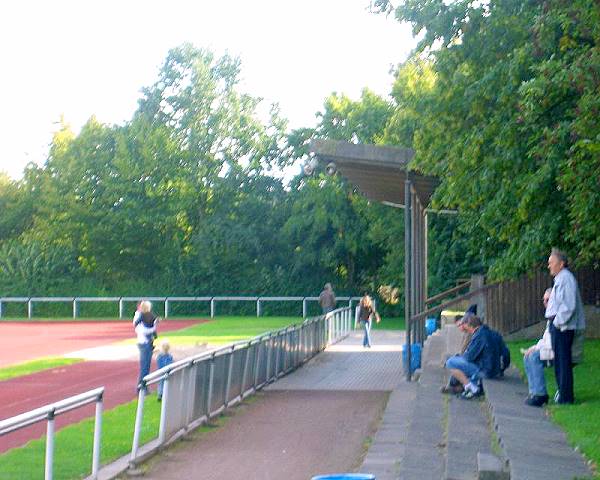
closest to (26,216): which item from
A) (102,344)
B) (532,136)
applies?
(102,344)

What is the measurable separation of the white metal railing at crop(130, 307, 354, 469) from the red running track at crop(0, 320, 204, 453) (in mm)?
908

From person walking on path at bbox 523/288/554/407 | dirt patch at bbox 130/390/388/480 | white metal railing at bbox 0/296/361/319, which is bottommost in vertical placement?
dirt patch at bbox 130/390/388/480

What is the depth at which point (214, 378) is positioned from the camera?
17.3m

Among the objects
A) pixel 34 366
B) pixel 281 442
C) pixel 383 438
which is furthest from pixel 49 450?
pixel 34 366

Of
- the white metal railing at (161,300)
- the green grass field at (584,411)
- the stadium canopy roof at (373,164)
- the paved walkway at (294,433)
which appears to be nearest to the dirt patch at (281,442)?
the paved walkway at (294,433)

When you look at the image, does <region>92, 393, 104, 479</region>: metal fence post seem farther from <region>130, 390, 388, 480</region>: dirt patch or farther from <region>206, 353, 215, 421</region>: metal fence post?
<region>206, 353, 215, 421</region>: metal fence post

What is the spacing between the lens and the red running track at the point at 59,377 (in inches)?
558

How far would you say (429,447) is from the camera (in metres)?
12.3

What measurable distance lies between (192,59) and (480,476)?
71.9 m

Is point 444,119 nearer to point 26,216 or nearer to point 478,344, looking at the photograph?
point 478,344

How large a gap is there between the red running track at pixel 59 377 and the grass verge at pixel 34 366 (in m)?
0.39

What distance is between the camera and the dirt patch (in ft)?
41.9

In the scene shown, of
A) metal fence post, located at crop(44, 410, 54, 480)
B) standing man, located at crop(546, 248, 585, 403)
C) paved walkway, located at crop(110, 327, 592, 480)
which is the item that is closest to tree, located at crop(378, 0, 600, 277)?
standing man, located at crop(546, 248, 585, 403)

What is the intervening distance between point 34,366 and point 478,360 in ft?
49.0
